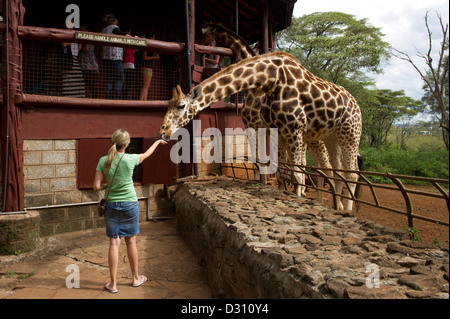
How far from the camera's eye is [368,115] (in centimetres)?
2311

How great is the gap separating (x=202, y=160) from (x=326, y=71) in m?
17.5

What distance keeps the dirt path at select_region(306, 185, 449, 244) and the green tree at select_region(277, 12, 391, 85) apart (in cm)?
1299

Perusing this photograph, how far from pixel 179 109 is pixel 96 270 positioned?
8.71 ft

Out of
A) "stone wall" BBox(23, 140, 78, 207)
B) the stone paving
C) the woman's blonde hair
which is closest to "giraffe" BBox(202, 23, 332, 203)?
the stone paving

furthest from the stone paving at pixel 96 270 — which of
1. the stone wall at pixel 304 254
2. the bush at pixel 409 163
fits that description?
the bush at pixel 409 163

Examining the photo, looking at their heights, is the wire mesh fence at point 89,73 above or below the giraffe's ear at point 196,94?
above

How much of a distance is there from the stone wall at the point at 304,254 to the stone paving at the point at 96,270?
0.31 metres

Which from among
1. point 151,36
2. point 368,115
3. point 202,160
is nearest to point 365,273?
point 202,160

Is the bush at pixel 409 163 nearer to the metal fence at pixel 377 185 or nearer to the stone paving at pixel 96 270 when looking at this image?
the metal fence at pixel 377 185

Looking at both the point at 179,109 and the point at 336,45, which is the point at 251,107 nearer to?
the point at 179,109

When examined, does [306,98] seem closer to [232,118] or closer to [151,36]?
[232,118]

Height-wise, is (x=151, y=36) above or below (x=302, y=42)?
below

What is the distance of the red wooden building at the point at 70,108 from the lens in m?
6.43

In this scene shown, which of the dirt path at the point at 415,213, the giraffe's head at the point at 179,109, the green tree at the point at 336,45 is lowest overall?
the dirt path at the point at 415,213
